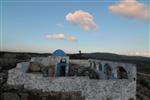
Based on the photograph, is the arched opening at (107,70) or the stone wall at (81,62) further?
the stone wall at (81,62)

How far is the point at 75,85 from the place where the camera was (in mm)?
16188

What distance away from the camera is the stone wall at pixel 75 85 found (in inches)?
632

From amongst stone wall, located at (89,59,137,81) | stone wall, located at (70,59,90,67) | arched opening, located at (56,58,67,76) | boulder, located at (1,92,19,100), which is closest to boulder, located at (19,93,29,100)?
boulder, located at (1,92,19,100)

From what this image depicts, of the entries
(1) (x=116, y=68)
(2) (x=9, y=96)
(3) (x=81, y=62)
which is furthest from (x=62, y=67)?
(2) (x=9, y=96)

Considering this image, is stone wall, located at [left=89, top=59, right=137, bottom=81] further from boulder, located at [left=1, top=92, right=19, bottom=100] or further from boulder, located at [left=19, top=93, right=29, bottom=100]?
boulder, located at [left=1, top=92, right=19, bottom=100]

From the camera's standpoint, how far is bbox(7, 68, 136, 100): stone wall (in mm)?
16047

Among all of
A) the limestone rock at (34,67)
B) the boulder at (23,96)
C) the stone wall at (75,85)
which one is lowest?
the boulder at (23,96)

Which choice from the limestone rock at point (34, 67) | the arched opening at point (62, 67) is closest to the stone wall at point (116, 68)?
the arched opening at point (62, 67)

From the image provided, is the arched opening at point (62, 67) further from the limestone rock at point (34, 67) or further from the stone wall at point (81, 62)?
the stone wall at point (81, 62)

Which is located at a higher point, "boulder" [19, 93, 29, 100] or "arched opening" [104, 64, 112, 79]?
"arched opening" [104, 64, 112, 79]

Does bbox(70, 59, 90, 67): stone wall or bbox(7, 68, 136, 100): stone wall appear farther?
bbox(70, 59, 90, 67): stone wall

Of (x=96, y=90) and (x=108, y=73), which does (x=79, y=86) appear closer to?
(x=96, y=90)

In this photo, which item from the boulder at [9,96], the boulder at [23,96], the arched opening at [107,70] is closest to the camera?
the boulder at [9,96]

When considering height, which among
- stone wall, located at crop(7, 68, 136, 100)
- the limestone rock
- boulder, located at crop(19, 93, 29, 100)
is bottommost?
boulder, located at crop(19, 93, 29, 100)
